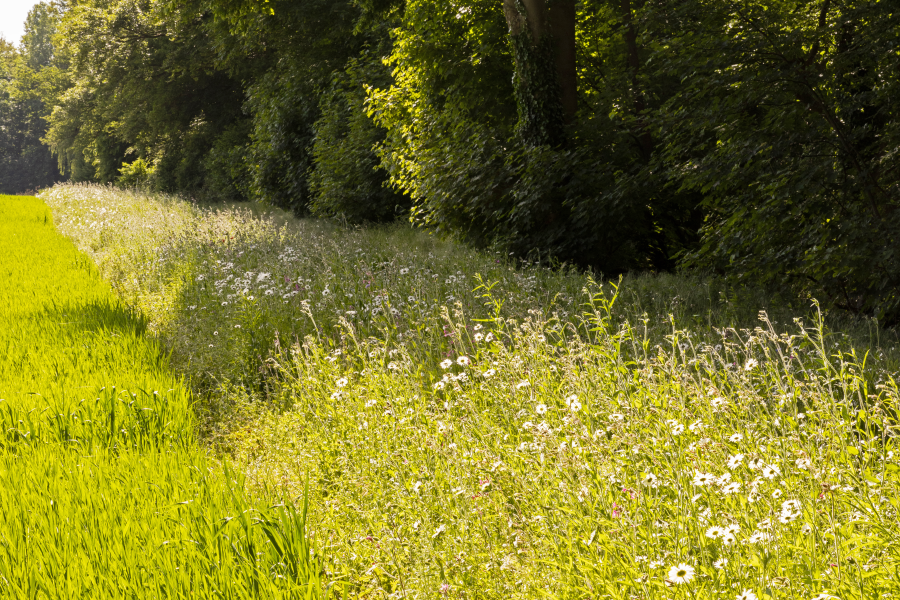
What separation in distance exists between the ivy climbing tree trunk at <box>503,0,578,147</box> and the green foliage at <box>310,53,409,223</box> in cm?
594

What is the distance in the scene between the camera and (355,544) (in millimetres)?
3006

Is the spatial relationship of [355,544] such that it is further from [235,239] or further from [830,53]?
[235,239]

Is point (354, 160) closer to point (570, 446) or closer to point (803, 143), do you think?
point (803, 143)

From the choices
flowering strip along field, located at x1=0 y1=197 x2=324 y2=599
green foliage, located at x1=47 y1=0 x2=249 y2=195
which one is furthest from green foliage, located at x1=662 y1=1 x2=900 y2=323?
green foliage, located at x1=47 y1=0 x2=249 y2=195

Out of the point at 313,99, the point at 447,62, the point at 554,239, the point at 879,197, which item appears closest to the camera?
the point at 879,197

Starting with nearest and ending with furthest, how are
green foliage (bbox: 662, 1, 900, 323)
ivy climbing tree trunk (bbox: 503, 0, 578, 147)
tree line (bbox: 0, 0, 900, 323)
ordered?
green foliage (bbox: 662, 1, 900, 323), tree line (bbox: 0, 0, 900, 323), ivy climbing tree trunk (bbox: 503, 0, 578, 147)

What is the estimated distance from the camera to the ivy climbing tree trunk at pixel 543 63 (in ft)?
32.6

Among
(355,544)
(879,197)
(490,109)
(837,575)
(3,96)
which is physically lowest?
(355,544)

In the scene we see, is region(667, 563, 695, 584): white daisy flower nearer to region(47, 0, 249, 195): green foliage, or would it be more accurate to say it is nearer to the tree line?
the tree line

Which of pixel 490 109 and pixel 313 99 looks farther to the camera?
pixel 313 99

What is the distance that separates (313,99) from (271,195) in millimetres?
3941

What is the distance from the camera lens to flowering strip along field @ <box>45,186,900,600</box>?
2.07 m

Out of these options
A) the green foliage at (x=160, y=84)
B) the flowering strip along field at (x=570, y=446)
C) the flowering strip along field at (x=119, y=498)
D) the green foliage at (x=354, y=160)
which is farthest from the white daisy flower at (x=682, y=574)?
the green foliage at (x=160, y=84)

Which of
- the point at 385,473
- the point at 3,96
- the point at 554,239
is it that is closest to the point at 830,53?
the point at 554,239
